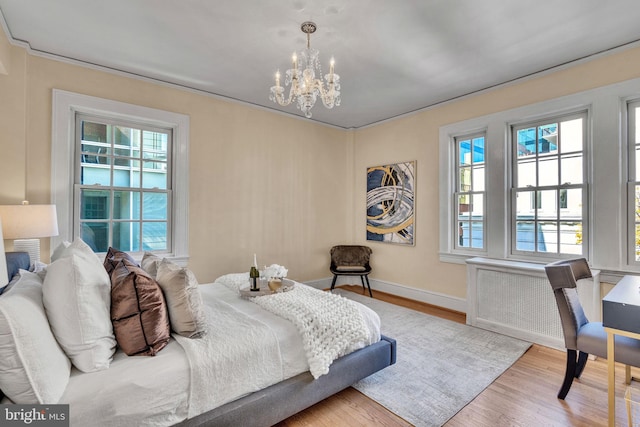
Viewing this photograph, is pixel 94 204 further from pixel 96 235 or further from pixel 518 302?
pixel 518 302

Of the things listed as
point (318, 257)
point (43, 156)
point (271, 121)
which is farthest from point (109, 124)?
point (318, 257)

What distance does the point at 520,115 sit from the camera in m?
3.33

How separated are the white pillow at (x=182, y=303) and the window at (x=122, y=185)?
6.58ft

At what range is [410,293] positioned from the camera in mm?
4402

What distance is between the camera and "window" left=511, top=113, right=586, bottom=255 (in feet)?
10.1

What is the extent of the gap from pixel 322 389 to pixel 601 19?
342 cm

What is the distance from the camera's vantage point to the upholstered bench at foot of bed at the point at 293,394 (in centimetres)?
154

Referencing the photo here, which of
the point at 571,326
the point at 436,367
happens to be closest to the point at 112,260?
the point at 436,367

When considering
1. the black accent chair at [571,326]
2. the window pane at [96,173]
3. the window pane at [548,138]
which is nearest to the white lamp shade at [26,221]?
the window pane at [96,173]

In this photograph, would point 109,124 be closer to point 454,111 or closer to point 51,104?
point 51,104

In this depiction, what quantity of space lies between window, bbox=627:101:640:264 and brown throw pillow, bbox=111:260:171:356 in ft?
12.5

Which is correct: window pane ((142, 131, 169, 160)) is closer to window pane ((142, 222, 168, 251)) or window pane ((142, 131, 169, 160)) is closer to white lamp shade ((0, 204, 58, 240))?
window pane ((142, 222, 168, 251))

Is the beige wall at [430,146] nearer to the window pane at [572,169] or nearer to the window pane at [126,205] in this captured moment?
the window pane at [572,169]

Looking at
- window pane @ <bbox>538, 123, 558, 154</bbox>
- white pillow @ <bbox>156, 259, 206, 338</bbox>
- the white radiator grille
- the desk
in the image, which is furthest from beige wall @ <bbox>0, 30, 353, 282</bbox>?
the desk
